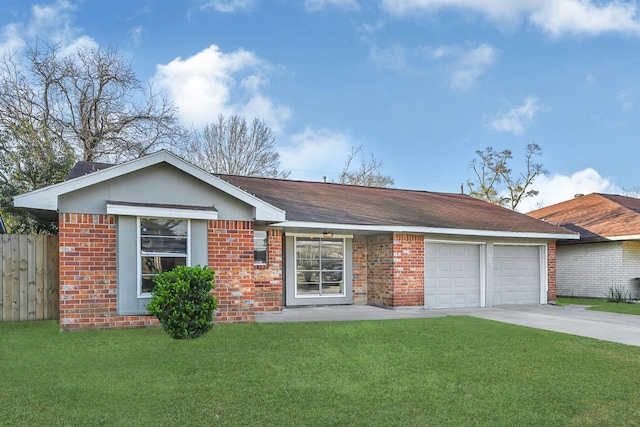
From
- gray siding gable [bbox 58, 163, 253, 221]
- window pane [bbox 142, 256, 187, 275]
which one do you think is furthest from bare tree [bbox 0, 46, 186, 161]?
window pane [bbox 142, 256, 187, 275]

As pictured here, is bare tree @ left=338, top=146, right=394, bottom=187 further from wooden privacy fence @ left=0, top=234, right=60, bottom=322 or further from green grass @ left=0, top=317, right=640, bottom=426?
green grass @ left=0, top=317, right=640, bottom=426

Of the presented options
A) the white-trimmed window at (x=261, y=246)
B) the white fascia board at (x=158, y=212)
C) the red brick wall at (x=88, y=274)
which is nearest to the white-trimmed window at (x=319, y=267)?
the white-trimmed window at (x=261, y=246)

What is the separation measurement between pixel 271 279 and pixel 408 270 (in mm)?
3776

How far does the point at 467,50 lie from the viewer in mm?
17219

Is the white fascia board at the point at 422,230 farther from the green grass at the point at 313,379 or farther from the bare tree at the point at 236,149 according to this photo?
the bare tree at the point at 236,149

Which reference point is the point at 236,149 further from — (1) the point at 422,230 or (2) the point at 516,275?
(2) the point at 516,275

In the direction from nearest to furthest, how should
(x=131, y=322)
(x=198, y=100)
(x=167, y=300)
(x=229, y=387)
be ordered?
1. (x=229, y=387)
2. (x=167, y=300)
3. (x=131, y=322)
4. (x=198, y=100)

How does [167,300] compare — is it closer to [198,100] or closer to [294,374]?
[294,374]

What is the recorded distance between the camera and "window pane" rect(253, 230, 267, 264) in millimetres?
12102

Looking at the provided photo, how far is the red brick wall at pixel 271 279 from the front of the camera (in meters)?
11.9

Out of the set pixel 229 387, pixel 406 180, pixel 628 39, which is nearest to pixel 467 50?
pixel 628 39

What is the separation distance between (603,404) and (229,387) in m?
3.97

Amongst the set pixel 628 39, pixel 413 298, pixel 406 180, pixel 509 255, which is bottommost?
pixel 413 298

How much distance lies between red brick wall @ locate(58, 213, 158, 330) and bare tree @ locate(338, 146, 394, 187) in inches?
1010
